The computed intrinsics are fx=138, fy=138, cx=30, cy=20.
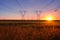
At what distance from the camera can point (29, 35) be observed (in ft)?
19.9

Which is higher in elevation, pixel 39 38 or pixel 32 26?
pixel 32 26

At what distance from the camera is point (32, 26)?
6414mm

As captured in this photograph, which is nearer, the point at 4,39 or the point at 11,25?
the point at 4,39

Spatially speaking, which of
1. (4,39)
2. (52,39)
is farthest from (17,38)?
(52,39)

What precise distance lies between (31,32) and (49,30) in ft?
2.81

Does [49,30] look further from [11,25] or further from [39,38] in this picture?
[11,25]

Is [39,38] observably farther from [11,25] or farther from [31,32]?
[11,25]

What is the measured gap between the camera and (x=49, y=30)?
636 cm

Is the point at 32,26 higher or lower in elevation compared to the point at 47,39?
higher

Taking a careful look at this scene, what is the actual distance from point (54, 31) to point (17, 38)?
1.71 meters

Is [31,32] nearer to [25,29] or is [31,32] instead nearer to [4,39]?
[25,29]

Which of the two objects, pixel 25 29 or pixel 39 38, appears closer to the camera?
pixel 39 38

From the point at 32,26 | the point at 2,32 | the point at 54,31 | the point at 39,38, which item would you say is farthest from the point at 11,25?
the point at 54,31

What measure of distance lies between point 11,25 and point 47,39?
1839mm
